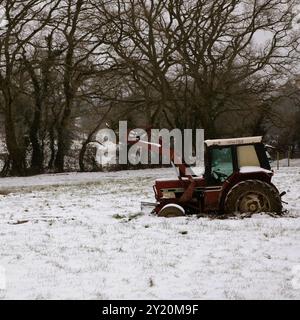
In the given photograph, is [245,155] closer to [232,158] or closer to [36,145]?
[232,158]

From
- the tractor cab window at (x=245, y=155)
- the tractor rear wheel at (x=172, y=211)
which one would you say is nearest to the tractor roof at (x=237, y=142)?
the tractor cab window at (x=245, y=155)

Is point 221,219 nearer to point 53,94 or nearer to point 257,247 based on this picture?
Result: point 257,247

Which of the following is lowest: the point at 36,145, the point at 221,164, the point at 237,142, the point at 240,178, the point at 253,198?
the point at 253,198

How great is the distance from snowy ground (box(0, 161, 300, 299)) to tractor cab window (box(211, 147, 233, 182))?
1365mm

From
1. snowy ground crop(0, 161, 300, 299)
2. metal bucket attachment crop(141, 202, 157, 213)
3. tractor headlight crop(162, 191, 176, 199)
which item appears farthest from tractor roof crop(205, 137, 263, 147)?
metal bucket attachment crop(141, 202, 157, 213)

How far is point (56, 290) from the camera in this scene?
6797 millimetres

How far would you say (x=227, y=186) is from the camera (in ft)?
40.2

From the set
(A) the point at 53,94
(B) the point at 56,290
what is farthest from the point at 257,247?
(A) the point at 53,94

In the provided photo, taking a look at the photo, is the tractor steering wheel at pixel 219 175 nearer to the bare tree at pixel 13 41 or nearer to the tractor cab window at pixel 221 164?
the tractor cab window at pixel 221 164

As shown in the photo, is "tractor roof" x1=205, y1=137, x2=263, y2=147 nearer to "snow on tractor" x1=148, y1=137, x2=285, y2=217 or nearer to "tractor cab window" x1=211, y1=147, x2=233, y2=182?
"snow on tractor" x1=148, y1=137, x2=285, y2=217

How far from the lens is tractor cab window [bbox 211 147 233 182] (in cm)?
1255

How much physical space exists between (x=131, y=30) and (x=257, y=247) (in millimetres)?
30998

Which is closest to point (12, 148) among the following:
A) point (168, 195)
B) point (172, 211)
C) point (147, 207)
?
point (147, 207)

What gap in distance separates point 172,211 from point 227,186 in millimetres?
1361
